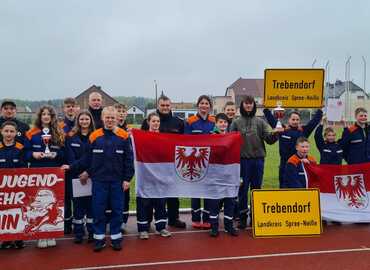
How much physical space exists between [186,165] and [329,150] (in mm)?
2903

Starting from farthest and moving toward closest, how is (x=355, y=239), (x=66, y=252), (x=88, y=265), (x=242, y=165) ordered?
(x=242, y=165) < (x=355, y=239) < (x=66, y=252) < (x=88, y=265)

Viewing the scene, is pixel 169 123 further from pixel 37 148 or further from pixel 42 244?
pixel 42 244

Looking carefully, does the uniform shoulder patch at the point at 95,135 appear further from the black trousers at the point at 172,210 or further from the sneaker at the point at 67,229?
the black trousers at the point at 172,210

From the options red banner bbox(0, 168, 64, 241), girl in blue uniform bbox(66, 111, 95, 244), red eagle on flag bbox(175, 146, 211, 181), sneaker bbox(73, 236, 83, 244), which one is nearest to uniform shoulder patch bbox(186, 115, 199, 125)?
red eagle on flag bbox(175, 146, 211, 181)

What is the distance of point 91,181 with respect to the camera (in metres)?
6.07

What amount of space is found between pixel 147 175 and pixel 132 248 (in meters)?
1.21

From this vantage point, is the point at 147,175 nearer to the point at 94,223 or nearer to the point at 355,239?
the point at 94,223

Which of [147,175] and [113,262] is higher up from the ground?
[147,175]

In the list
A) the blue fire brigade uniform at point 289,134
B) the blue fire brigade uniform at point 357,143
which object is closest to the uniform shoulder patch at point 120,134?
the blue fire brigade uniform at point 289,134

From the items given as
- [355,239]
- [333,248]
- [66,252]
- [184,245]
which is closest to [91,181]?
[66,252]

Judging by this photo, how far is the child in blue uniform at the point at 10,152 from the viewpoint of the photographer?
19.1 feet

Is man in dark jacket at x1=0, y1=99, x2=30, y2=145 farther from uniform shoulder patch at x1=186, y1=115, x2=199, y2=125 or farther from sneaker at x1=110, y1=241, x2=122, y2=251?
uniform shoulder patch at x1=186, y1=115, x2=199, y2=125

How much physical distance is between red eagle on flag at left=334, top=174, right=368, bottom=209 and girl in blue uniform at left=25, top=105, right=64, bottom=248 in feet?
15.9

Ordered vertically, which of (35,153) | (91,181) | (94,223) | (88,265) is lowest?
(88,265)
